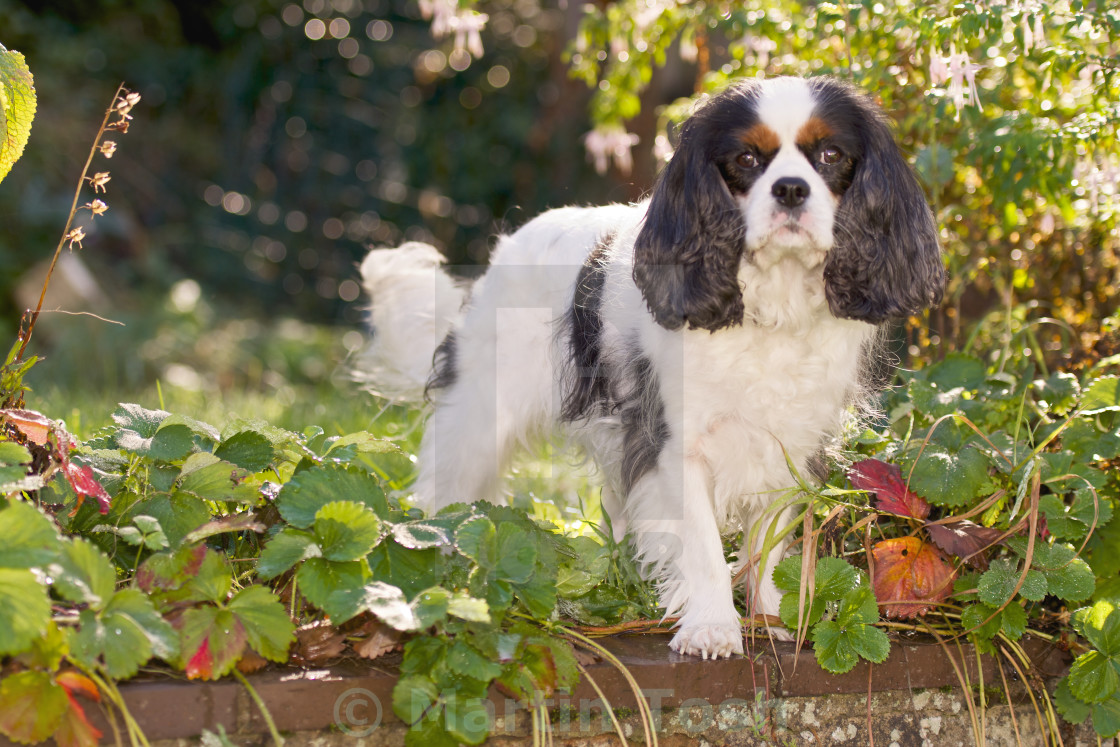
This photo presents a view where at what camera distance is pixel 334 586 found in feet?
5.82

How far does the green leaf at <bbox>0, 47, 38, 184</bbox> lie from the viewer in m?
1.95

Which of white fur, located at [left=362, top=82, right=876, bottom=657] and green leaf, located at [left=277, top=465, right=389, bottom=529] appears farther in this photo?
white fur, located at [left=362, top=82, right=876, bottom=657]

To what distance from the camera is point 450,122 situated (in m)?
8.02

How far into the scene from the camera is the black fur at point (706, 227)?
2.09 meters

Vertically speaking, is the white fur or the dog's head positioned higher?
the dog's head

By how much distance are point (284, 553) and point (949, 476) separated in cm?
132

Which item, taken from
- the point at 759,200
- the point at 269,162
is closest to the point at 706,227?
the point at 759,200

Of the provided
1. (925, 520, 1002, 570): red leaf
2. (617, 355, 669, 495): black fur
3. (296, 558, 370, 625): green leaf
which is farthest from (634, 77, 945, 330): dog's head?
(296, 558, 370, 625): green leaf

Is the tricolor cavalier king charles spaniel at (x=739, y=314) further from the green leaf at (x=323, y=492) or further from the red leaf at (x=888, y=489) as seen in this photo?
the green leaf at (x=323, y=492)

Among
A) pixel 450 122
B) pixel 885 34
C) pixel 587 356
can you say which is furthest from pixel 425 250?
pixel 450 122

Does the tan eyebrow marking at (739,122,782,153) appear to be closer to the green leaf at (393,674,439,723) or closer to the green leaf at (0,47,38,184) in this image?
the green leaf at (393,674,439,723)

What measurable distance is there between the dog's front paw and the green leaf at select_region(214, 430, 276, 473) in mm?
871

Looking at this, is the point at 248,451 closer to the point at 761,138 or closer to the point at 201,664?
the point at 201,664

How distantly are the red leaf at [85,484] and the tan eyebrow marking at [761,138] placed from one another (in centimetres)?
134
